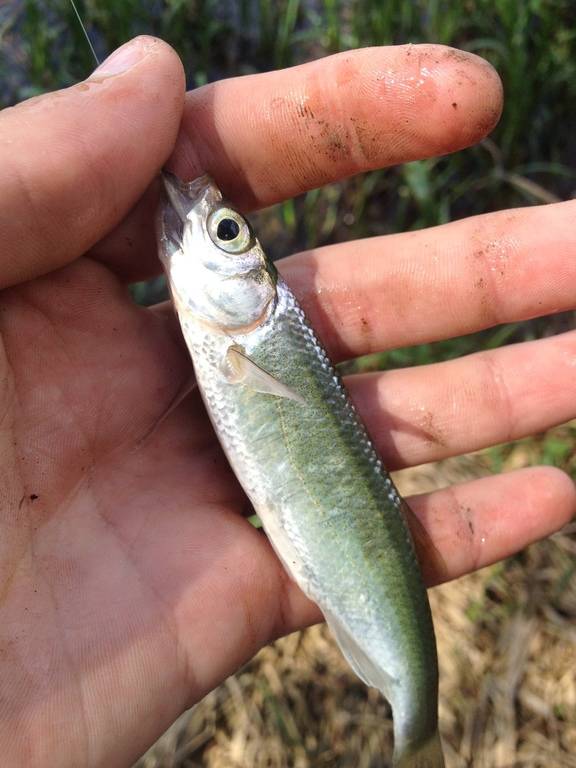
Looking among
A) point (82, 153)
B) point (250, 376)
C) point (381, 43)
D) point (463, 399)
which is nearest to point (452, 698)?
point (463, 399)

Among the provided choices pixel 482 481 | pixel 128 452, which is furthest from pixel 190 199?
pixel 482 481

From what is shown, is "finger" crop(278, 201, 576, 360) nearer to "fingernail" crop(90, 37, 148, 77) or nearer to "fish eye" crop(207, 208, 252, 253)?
"fish eye" crop(207, 208, 252, 253)

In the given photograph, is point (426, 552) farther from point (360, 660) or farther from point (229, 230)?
point (229, 230)

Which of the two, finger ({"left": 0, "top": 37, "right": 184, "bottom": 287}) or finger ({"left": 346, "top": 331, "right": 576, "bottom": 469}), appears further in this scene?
finger ({"left": 346, "top": 331, "right": 576, "bottom": 469})

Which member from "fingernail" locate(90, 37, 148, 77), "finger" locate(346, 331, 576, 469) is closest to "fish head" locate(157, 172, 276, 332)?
"fingernail" locate(90, 37, 148, 77)

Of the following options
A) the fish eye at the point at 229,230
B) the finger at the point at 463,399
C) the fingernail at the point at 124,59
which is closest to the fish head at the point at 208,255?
the fish eye at the point at 229,230

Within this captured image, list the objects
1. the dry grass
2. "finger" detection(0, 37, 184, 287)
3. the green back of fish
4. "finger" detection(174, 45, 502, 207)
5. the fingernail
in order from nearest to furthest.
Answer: "finger" detection(0, 37, 184, 287) → the fingernail → the green back of fish → "finger" detection(174, 45, 502, 207) → the dry grass
